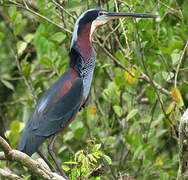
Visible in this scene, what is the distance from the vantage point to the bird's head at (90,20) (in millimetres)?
3758

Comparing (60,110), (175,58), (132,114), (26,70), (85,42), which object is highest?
(85,42)

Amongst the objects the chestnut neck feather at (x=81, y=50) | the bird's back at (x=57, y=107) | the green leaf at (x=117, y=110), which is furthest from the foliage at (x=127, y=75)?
the bird's back at (x=57, y=107)

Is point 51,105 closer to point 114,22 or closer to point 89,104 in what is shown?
point 114,22

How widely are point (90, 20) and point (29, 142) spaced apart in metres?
1.24

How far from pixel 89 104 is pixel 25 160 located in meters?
2.26

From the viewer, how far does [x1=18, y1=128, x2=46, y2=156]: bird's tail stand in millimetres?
3486

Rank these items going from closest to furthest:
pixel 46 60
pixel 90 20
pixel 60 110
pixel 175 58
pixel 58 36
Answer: pixel 60 110 → pixel 90 20 → pixel 175 58 → pixel 58 36 → pixel 46 60

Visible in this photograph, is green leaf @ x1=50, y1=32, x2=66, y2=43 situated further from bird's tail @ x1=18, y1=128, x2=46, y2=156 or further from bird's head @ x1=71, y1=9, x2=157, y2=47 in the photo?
bird's tail @ x1=18, y1=128, x2=46, y2=156

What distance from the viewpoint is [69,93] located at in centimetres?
375

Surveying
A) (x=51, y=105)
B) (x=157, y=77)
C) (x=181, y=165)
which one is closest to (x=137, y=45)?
(x=157, y=77)

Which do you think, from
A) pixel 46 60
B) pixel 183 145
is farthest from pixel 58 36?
pixel 183 145

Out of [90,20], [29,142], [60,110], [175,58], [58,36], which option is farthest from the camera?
[58,36]

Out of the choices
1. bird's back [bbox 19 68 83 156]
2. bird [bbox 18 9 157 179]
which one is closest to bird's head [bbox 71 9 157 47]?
bird [bbox 18 9 157 179]

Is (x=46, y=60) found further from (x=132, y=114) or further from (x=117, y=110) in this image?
(x=132, y=114)
